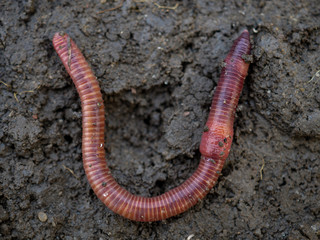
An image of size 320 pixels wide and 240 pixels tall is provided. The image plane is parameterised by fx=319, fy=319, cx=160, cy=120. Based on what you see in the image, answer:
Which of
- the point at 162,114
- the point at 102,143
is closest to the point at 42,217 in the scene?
the point at 102,143

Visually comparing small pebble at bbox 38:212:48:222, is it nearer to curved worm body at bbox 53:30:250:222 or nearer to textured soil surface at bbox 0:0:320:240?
textured soil surface at bbox 0:0:320:240

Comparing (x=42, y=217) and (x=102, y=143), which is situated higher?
(x=102, y=143)

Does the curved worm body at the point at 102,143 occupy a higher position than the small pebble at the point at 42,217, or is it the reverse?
the curved worm body at the point at 102,143

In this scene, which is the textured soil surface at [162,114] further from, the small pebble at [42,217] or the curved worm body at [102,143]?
the curved worm body at [102,143]

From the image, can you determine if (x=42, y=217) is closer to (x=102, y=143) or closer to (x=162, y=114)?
(x=102, y=143)

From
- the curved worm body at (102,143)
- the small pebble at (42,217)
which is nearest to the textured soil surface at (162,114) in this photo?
the small pebble at (42,217)

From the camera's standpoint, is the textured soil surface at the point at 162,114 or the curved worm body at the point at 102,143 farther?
the textured soil surface at the point at 162,114
